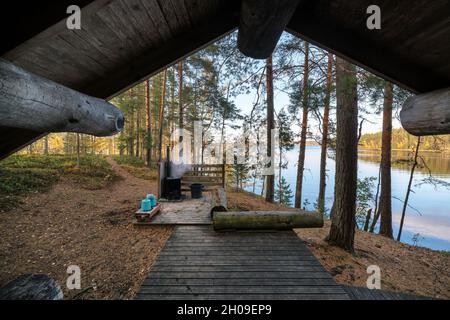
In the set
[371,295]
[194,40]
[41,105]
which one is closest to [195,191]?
[371,295]

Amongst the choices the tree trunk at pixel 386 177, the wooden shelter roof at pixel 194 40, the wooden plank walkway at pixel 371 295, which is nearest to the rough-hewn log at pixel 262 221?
the wooden plank walkway at pixel 371 295

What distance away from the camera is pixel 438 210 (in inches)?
777

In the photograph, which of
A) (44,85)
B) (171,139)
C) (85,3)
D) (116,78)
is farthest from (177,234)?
(171,139)

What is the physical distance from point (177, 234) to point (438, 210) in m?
29.5

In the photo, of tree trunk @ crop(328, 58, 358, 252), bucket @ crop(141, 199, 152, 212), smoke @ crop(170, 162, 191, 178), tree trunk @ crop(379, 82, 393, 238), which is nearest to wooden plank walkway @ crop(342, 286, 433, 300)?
tree trunk @ crop(328, 58, 358, 252)

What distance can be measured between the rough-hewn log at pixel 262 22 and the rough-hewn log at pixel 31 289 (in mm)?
2804

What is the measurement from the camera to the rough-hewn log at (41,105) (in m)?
0.94

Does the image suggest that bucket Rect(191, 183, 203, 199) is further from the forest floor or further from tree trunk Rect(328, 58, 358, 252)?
tree trunk Rect(328, 58, 358, 252)

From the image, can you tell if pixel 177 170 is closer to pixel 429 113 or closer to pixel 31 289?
pixel 31 289

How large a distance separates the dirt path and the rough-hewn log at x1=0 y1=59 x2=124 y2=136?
121 inches

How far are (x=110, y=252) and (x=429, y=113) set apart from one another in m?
5.92

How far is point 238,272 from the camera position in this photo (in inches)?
112

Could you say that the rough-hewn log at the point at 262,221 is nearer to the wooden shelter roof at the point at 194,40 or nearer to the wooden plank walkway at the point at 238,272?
the wooden plank walkway at the point at 238,272
